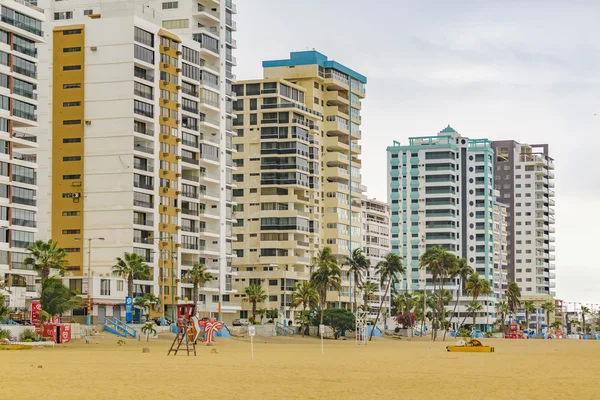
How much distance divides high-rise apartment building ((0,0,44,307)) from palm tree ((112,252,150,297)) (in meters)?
10.8

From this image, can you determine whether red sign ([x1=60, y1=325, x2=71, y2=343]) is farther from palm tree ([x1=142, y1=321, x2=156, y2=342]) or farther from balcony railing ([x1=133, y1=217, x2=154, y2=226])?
balcony railing ([x1=133, y1=217, x2=154, y2=226])

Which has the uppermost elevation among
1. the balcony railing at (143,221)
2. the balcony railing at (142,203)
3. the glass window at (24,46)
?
the glass window at (24,46)

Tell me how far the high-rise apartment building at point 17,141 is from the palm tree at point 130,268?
10793mm

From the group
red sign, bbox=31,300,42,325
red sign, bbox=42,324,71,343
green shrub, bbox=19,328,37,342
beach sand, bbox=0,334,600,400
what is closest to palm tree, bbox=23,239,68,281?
red sign, bbox=31,300,42,325

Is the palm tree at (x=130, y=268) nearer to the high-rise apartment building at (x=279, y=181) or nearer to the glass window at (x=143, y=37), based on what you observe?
the glass window at (x=143, y=37)

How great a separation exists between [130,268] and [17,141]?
19461mm

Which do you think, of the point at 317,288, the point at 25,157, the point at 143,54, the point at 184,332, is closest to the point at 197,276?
the point at 317,288

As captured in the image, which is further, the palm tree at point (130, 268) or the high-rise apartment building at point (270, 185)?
Answer: the high-rise apartment building at point (270, 185)

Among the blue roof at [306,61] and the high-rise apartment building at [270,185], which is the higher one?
the blue roof at [306,61]

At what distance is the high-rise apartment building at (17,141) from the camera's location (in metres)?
113

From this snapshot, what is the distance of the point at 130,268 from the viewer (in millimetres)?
124750

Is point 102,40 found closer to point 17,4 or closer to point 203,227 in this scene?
point 17,4

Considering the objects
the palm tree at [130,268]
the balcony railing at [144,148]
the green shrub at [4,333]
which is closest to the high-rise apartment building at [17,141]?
the palm tree at [130,268]

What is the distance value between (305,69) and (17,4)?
3214 inches
